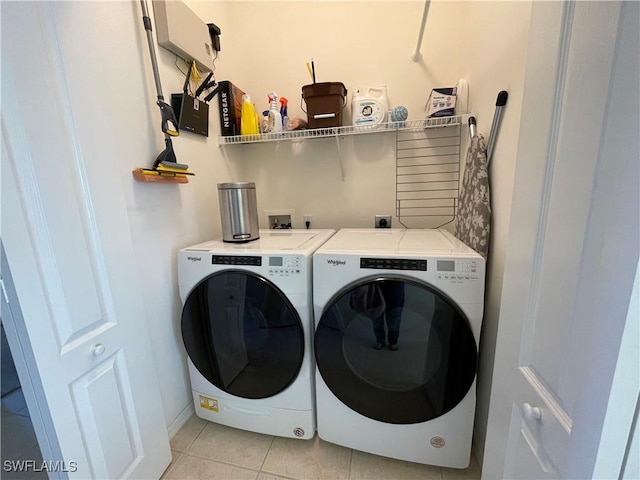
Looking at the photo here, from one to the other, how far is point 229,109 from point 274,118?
0.31 m

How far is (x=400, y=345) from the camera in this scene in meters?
1.04

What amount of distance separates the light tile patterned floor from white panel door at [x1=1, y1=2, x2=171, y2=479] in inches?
11.3

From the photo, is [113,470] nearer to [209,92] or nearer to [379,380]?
[379,380]

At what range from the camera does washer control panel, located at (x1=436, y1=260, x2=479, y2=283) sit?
3.19 feet

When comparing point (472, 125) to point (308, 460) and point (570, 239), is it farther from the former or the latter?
point (308, 460)

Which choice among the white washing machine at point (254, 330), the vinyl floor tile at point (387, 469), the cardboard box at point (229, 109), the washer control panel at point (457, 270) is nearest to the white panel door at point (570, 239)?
the washer control panel at point (457, 270)

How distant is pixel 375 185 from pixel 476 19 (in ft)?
3.15

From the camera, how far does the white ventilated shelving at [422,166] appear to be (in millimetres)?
1643

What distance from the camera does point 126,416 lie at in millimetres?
1025

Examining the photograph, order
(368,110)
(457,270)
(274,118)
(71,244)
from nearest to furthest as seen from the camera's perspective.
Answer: (71,244)
(457,270)
(368,110)
(274,118)

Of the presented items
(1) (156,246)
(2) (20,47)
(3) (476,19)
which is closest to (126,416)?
(1) (156,246)

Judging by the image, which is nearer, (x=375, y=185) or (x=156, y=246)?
(x=156, y=246)

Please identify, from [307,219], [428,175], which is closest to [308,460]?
[307,219]

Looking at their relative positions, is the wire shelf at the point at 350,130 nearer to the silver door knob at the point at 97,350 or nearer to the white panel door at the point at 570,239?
the white panel door at the point at 570,239
